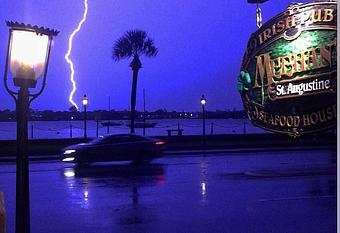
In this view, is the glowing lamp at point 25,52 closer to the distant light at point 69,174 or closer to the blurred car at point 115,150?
the distant light at point 69,174

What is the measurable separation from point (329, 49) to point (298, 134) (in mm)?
386

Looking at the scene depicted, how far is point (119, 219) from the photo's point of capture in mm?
11219

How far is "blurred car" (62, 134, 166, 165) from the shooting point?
2445 cm

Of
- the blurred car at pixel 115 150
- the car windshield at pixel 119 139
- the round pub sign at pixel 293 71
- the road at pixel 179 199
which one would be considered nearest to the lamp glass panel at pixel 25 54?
the round pub sign at pixel 293 71

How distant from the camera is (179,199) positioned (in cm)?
1391

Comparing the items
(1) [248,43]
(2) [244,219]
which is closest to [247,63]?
(1) [248,43]

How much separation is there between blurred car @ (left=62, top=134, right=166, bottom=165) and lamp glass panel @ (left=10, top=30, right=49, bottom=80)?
61.9 ft

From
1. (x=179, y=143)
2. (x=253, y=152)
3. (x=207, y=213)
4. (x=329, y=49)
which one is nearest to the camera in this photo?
(x=329, y=49)

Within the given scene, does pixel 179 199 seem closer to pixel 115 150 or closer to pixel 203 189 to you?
pixel 203 189

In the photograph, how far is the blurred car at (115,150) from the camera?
963 inches

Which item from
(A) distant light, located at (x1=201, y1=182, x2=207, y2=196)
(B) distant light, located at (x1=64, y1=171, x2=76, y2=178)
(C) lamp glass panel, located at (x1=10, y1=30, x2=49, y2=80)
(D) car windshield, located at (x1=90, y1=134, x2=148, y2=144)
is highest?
(C) lamp glass panel, located at (x1=10, y1=30, x2=49, y2=80)

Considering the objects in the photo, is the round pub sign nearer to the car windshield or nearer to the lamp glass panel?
the lamp glass panel

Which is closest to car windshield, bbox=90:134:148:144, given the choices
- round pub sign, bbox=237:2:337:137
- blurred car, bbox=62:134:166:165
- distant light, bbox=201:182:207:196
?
blurred car, bbox=62:134:166:165

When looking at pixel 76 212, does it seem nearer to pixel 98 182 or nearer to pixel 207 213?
pixel 207 213
